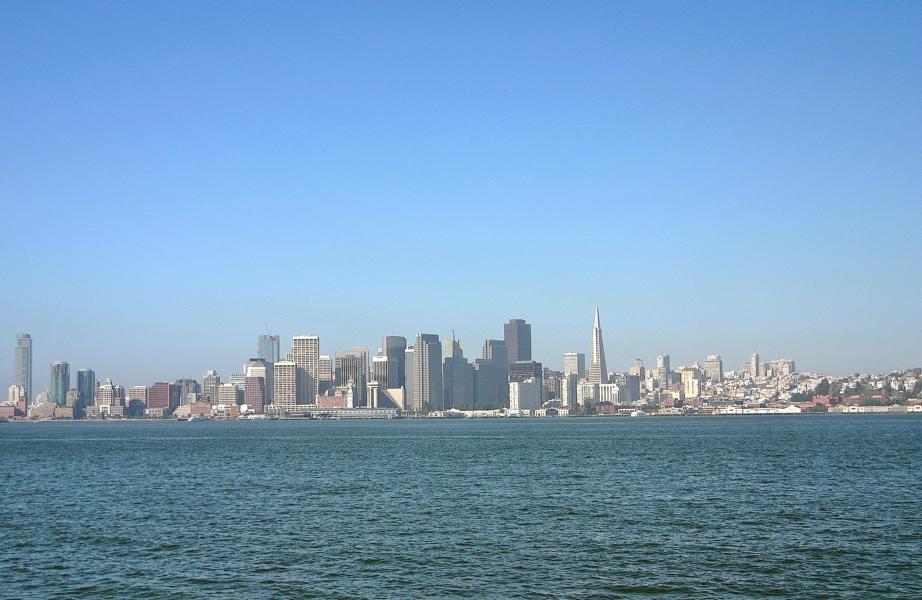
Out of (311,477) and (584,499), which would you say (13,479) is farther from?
(584,499)

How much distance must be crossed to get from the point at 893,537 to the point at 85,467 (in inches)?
2566

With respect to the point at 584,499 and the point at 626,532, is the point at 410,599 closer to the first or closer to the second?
the point at 626,532

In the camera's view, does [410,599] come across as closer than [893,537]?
Yes

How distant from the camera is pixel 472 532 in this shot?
131ft

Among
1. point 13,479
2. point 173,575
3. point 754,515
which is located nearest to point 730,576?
point 754,515

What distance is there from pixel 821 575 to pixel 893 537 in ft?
26.9

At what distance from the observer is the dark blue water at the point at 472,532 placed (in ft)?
101

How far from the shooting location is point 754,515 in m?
43.7

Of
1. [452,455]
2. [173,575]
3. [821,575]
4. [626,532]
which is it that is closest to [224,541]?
[173,575]

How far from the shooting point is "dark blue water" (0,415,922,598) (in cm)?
3064

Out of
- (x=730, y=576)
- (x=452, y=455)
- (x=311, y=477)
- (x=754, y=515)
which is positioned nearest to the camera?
(x=730, y=576)

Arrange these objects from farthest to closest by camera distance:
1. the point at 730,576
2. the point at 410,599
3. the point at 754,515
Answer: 1. the point at 754,515
2. the point at 730,576
3. the point at 410,599

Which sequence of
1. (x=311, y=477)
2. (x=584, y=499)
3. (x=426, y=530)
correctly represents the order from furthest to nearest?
(x=311, y=477)
(x=584, y=499)
(x=426, y=530)

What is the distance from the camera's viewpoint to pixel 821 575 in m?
31.2
